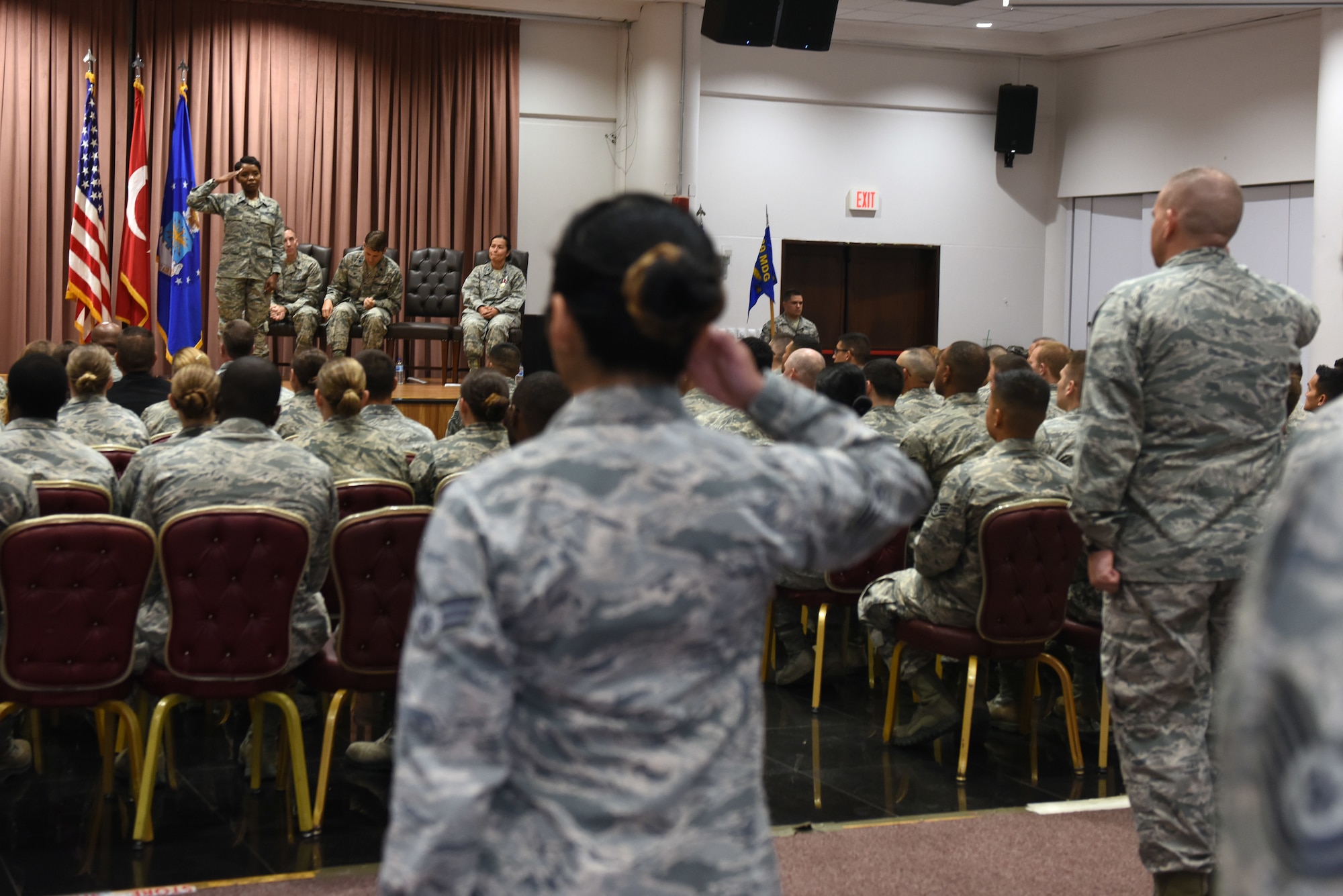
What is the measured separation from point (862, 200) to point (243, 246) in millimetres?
6748

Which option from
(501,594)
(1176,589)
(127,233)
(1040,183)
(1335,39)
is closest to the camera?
(501,594)

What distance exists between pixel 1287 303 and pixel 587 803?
86.6 inches

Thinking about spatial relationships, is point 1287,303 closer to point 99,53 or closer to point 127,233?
point 127,233

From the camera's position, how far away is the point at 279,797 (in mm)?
3752

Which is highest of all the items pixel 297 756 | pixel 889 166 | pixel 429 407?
pixel 889 166

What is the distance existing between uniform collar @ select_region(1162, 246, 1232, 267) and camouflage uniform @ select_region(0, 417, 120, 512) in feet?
9.96

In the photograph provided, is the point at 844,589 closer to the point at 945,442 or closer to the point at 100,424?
the point at 945,442

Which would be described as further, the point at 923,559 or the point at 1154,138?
the point at 1154,138

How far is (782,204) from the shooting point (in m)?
13.7

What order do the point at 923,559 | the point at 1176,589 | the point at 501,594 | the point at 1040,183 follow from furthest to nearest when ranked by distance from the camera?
the point at 1040,183 < the point at 923,559 < the point at 1176,589 < the point at 501,594

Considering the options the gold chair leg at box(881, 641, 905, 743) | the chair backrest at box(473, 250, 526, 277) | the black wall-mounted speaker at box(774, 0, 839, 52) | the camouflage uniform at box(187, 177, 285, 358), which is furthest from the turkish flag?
the gold chair leg at box(881, 641, 905, 743)

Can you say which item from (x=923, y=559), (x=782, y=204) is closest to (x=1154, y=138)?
(x=782, y=204)

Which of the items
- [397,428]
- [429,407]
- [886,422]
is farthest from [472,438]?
[429,407]

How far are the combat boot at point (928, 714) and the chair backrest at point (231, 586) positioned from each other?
2.06 meters
